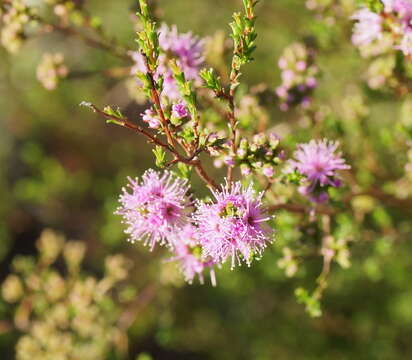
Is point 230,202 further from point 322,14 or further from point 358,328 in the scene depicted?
point 358,328

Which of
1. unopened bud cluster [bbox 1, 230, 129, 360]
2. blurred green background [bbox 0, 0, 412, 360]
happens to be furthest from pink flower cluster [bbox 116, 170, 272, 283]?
unopened bud cluster [bbox 1, 230, 129, 360]

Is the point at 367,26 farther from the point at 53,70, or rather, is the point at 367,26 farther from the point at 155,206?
the point at 53,70

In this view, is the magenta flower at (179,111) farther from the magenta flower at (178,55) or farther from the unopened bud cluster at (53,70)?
the unopened bud cluster at (53,70)

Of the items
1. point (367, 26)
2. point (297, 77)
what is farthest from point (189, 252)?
point (367, 26)

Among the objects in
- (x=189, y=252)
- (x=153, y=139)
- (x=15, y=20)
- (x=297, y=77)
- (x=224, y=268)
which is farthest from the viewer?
A: (x=224, y=268)

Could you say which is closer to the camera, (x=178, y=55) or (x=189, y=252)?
(x=189, y=252)

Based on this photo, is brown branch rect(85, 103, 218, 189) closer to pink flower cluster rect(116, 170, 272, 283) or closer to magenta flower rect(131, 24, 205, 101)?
pink flower cluster rect(116, 170, 272, 283)

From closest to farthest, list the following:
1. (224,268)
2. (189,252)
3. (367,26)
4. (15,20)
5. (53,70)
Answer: (189,252) < (367,26) < (15,20) < (53,70) < (224,268)

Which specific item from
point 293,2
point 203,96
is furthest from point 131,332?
point 293,2
